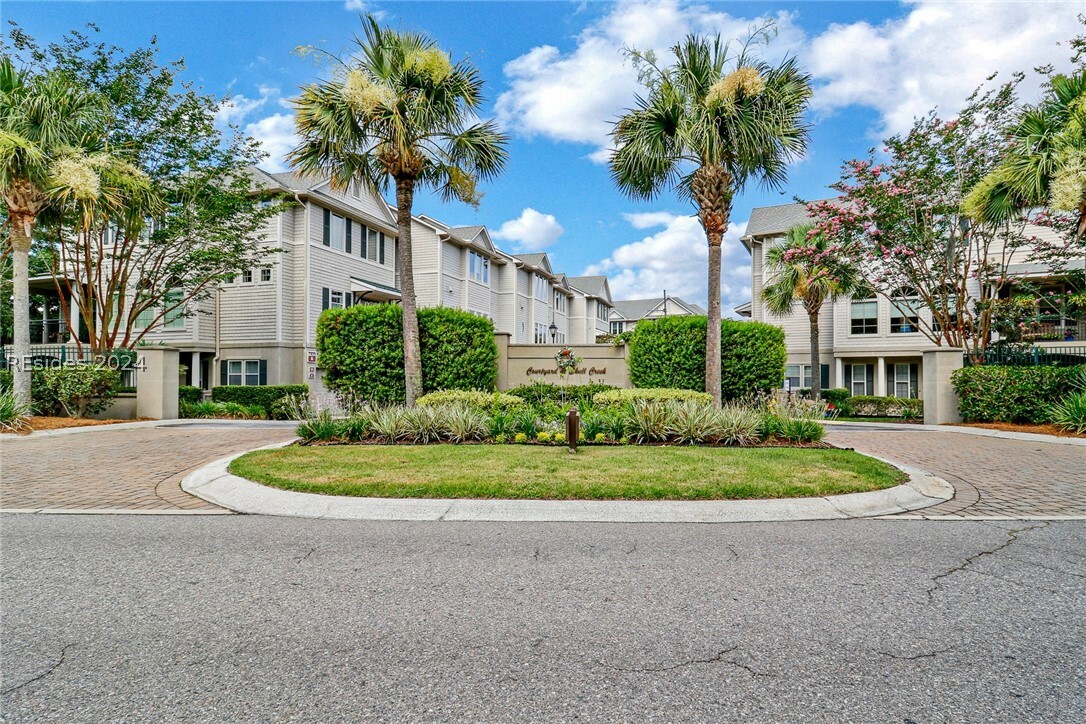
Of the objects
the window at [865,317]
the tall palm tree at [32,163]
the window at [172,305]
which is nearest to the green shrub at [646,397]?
the tall palm tree at [32,163]

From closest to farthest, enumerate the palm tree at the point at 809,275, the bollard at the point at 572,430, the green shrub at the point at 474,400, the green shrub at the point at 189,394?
the bollard at the point at 572,430, the green shrub at the point at 474,400, the palm tree at the point at 809,275, the green shrub at the point at 189,394

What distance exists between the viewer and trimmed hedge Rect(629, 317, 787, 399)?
624 inches

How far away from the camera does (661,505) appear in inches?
261

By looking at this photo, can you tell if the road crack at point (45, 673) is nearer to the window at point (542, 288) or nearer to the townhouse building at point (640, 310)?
the window at point (542, 288)

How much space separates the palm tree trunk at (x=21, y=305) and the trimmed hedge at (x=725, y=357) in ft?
51.9

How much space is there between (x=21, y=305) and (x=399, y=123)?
10.8 m

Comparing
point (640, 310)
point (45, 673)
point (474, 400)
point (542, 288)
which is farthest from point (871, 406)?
point (640, 310)

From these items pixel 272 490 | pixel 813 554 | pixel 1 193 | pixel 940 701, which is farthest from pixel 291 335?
pixel 940 701

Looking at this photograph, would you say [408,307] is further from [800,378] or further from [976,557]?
[800,378]

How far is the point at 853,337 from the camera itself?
3042 cm

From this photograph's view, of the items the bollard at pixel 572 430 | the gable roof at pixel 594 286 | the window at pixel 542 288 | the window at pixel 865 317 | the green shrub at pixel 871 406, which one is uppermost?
the gable roof at pixel 594 286

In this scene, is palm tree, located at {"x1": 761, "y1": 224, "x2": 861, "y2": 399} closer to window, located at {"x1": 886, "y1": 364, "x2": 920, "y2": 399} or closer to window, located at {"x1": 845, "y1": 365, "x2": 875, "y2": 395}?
window, located at {"x1": 845, "y1": 365, "x2": 875, "y2": 395}

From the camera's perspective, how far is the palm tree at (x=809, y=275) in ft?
68.8

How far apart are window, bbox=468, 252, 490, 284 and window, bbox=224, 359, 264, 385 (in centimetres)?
1379
